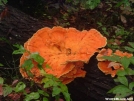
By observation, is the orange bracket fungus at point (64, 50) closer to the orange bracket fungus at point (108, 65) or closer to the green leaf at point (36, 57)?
the orange bracket fungus at point (108, 65)

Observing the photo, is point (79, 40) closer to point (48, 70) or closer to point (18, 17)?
point (48, 70)

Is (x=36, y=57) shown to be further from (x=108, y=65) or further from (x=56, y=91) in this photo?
(x=108, y=65)

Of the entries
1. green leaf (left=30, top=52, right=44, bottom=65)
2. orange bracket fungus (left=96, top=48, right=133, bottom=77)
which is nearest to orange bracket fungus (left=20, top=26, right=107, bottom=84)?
orange bracket fungus (left=96, top=48, right=133, bottom=77)

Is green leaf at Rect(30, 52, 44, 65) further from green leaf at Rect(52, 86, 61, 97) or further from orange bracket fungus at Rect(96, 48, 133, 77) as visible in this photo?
orange bracket fungus at Rect(96, 48, 133, 77)

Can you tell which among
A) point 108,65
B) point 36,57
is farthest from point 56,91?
point 108,65

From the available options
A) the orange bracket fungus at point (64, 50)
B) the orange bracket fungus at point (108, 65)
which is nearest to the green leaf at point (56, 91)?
the orange bracket fungus at point (64, 50)

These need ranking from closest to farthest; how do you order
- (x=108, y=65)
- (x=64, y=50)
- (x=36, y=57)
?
1. (x=36, y=57)
2. (x=108, y=65)
3. (x=64, y=50)

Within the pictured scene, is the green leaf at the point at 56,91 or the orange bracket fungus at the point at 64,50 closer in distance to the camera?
the green leaf at the point at 56,91

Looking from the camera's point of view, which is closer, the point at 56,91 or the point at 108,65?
the point at 56,91

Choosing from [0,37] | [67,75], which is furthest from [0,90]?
[0,37]

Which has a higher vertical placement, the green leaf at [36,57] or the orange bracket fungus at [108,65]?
the green leaf at [36,57]
